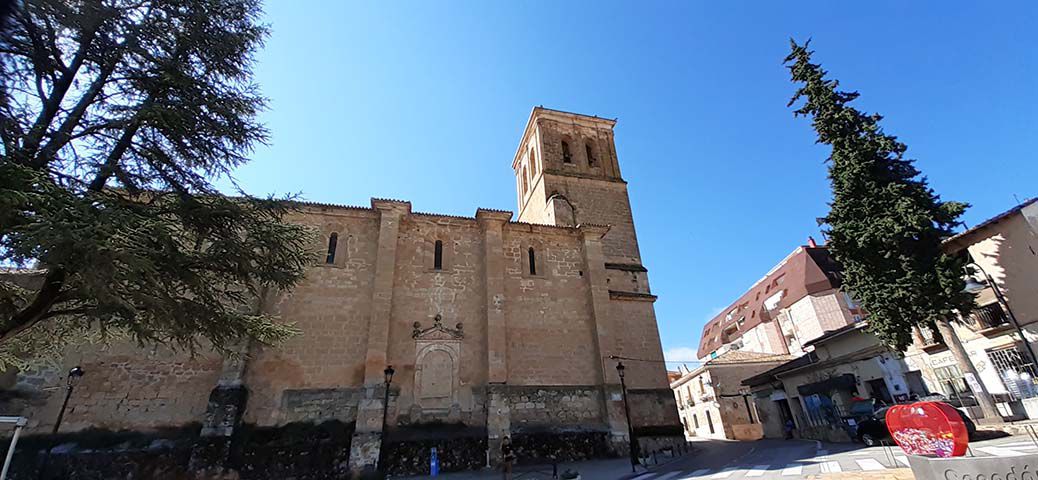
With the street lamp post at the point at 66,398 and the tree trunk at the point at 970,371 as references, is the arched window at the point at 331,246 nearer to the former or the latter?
the street lamp post at the point at 66,398

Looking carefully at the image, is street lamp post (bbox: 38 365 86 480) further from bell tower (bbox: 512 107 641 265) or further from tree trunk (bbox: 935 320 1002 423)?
tree trunk (bbox: 935 320 1002 423)

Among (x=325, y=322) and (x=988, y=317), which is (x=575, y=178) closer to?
(x=325, y=322)

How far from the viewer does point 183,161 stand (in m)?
8.71

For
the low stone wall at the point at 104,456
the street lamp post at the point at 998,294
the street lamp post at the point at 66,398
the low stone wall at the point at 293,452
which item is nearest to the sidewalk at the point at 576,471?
the low stone wall at the point at 293,452

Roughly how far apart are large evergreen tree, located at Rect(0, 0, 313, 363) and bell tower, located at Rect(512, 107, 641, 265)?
13.9m

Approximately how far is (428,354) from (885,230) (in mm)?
14879

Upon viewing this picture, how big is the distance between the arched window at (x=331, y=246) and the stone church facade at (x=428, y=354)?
0.04 meters

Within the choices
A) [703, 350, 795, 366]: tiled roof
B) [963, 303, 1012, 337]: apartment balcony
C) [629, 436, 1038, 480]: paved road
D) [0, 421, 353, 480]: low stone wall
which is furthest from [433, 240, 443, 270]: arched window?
[703, 350, 795, 366]: tiled roof

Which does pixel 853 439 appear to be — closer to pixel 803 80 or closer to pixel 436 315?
pixel 803 80

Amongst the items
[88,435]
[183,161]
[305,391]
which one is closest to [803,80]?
[183,161]

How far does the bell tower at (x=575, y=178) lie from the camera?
20750 millimetres

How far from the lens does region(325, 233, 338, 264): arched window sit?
15561 mm

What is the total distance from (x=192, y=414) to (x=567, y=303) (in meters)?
12.5

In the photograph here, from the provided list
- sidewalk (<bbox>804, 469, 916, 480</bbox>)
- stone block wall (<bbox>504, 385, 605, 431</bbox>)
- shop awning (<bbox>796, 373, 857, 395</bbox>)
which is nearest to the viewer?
sidewalk (<bbox>804, 469, 916, 480</bbox>)
